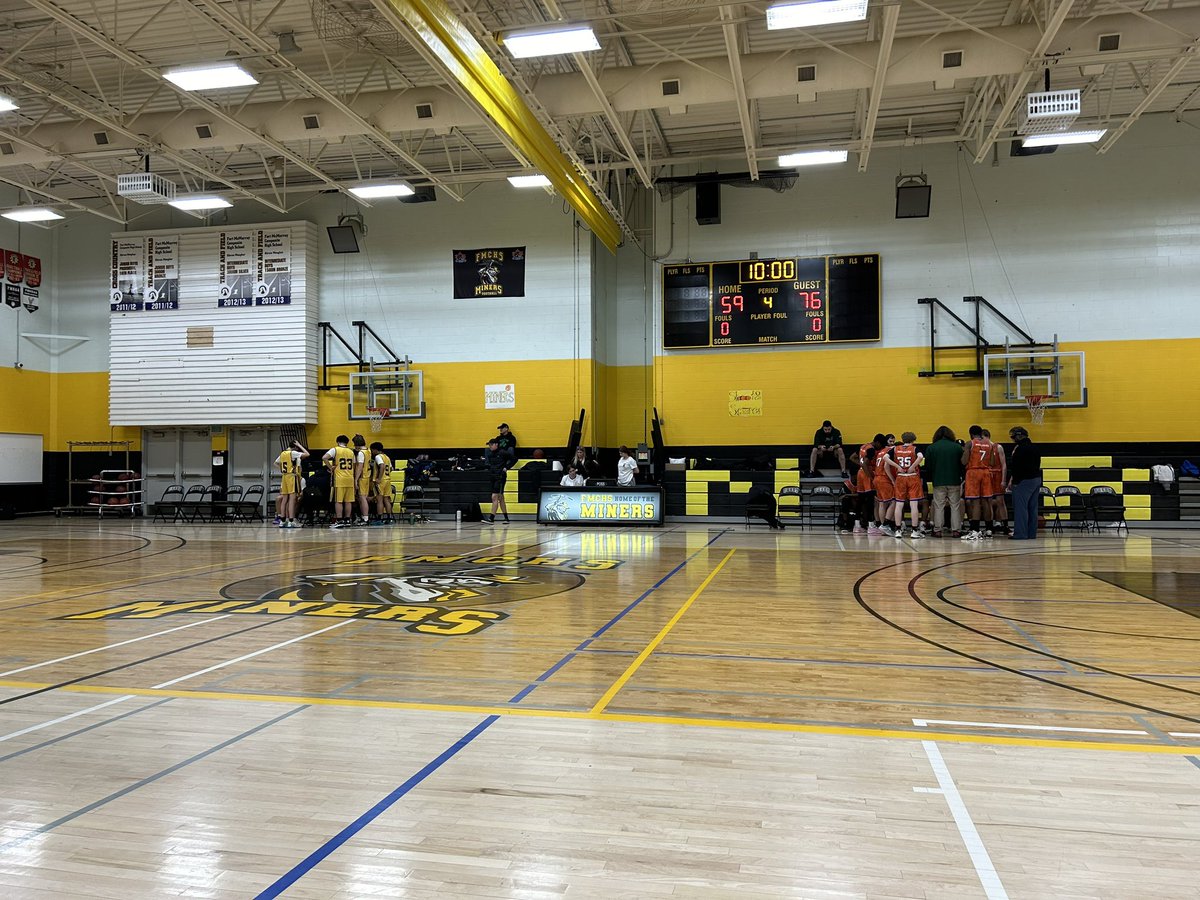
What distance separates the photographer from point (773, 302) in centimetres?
1727

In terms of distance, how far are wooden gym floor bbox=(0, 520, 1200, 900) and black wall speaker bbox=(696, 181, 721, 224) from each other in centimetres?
1211

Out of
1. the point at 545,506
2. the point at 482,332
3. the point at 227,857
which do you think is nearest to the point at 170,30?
the point at 482,332

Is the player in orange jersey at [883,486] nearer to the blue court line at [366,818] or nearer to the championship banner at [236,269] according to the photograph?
the blue court line at [366,818]

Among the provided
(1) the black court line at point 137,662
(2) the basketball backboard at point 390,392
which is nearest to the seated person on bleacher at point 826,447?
(2) the basketball backboard at point 390,392

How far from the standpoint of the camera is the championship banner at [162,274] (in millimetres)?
19828

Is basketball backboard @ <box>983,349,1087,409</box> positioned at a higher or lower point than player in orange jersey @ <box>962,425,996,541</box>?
higher

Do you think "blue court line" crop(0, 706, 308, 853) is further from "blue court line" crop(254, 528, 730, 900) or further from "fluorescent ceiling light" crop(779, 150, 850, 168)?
"fluorescent ceiling light" crop(779, 150, 850, 168)

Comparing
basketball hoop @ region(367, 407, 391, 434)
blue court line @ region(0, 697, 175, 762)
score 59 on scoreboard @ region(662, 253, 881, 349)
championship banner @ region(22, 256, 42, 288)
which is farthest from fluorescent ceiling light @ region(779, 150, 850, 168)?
championship banner @ region(22, 256, 42, 288)

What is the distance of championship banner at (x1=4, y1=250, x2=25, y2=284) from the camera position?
19.5 meters

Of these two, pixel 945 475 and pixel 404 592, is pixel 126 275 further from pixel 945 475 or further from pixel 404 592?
pixel 945 475

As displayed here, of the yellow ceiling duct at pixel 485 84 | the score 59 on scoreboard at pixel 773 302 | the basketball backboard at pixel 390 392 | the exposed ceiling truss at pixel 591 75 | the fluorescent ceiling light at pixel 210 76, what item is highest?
the exposed ceiling truss at pixel 591 75

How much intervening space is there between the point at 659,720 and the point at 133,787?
204 centimetres

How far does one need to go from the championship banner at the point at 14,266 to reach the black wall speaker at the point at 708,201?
16254 millimetres

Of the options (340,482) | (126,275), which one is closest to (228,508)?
(340,482)
